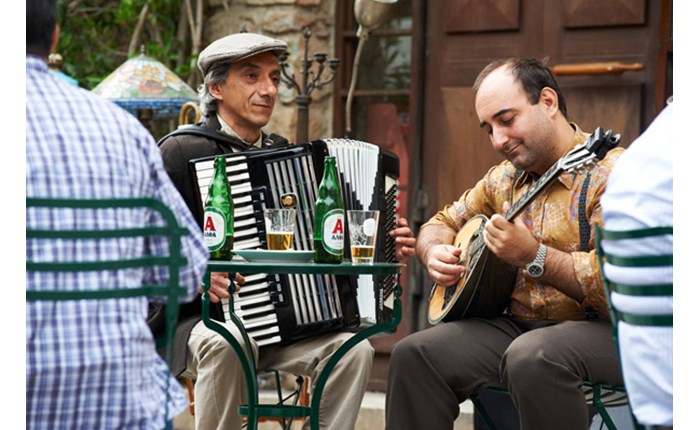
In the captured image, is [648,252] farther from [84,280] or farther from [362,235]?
[362,235]

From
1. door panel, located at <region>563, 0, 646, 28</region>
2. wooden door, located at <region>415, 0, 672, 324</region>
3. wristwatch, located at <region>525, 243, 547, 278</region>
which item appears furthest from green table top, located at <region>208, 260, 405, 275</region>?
door panel, located at <region>563, 0, 646, 28</region>

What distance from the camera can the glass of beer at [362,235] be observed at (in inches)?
113

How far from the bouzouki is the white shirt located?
3.81 ft

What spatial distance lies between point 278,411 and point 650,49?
244 centimetres

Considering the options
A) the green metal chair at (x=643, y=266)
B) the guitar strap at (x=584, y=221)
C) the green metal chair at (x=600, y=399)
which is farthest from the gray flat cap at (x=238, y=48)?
the green metal chair at (x=643, y=266)

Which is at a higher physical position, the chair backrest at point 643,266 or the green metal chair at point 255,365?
the chair backrest at point 643,266

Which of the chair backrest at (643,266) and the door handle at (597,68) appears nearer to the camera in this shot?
the chair backrest at (643,266)

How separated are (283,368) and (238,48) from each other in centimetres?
109

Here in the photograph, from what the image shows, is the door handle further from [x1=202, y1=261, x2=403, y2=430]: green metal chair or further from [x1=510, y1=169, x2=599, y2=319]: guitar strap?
[x1=202, y1=261, x2=403, y2=430]: green metal chair

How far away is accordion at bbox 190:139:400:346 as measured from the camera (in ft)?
A: 10.2

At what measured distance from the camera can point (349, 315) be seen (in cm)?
326

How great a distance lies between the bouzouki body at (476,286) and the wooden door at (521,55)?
5.26ft

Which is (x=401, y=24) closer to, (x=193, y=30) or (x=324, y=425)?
(x=193, y=30)

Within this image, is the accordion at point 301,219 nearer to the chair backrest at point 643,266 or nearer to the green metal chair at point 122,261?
the green metal chair at point 122,261
